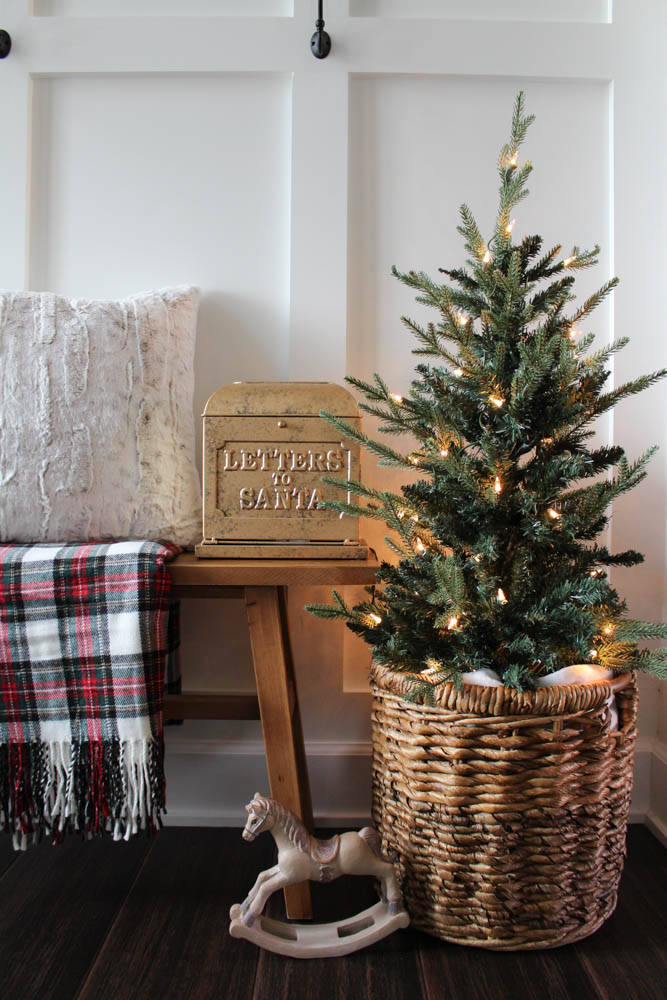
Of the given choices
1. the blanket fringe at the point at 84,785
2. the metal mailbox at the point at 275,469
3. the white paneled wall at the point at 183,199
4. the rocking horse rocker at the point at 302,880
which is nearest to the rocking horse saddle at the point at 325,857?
the rocking horse rocker at the point at 302,880

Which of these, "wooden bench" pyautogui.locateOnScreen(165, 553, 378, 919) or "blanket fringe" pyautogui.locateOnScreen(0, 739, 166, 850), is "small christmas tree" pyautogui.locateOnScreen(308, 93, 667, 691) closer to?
"wooden bench" pyautogui.locateOnScreen(165, 553, 378, 919)

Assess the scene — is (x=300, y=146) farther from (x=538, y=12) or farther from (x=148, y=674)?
(x=148, y=674)

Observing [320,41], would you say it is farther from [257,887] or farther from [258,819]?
[257,887]

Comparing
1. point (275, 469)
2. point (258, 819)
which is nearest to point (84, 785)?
point (258, 819)


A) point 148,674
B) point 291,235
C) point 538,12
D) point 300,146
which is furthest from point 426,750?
point 538,12

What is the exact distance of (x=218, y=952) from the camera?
1109 mm

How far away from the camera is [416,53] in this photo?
152 cm

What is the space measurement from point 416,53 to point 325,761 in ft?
5.18

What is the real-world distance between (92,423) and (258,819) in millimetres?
783

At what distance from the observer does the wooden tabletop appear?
3.95 ft

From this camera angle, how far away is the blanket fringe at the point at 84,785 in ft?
3.87

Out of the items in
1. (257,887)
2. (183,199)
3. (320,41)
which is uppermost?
(320,41)

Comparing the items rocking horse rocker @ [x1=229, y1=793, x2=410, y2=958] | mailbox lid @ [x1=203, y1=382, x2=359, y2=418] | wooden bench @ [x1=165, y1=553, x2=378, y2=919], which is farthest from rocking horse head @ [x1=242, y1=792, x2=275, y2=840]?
mailbox lid @ [x1=203, y1=382, x2=359, y2=418]

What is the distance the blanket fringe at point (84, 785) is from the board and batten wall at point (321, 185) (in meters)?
0.38
